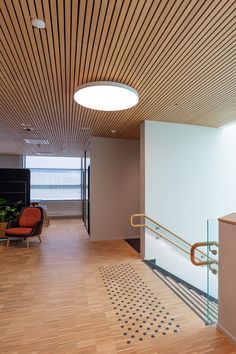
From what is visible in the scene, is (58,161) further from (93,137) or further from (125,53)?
(125,53)

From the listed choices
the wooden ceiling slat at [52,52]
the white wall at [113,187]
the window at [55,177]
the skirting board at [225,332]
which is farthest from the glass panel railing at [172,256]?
the window at [55,177]

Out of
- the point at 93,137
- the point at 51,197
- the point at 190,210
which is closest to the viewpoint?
the point at 190,210

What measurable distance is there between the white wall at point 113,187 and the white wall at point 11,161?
5.42m

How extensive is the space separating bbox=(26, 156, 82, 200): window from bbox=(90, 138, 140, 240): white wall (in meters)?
4.77

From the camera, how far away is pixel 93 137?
6.39m

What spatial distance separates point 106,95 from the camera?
3029 millimetres

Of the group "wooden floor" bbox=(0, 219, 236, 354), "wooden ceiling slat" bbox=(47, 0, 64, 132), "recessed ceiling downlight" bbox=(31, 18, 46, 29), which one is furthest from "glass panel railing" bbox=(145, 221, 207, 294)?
"recessed ceiling downlight" bbox=(31, 18, 46, 29)

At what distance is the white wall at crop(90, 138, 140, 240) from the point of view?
21.1ft

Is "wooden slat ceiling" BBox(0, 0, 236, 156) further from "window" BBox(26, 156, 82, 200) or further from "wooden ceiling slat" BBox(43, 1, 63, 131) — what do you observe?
"window" BBox(26, 156, 82, 200)

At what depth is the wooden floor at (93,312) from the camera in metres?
2.18

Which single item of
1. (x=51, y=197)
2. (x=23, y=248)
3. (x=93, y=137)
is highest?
(x=93, y=137)

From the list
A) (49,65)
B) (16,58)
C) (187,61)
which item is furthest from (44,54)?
(187,61)

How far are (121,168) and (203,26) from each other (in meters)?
4.86

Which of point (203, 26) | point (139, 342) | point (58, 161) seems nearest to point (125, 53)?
point (203, 26)
